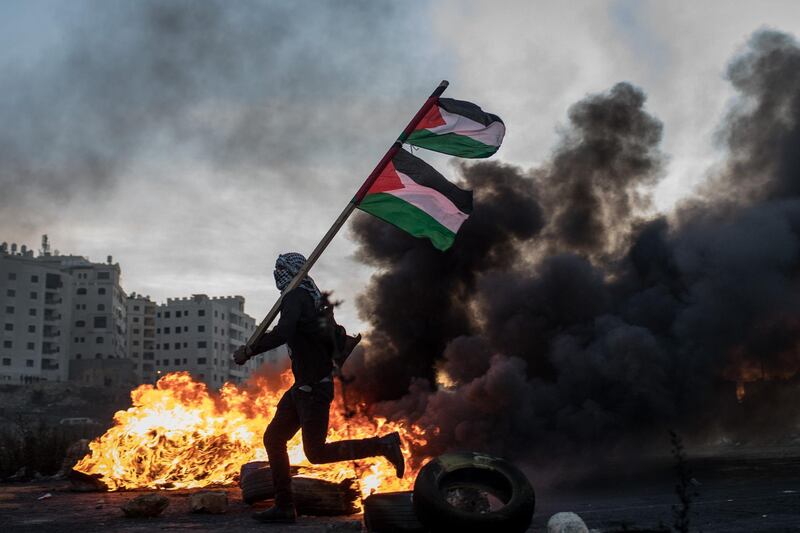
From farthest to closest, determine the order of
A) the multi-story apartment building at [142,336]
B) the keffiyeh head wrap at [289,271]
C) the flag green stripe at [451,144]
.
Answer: the multi-story apartment building at [142,336] → the flag green stripe at [451,144] → the keffiyeh head wrap at [289,271]

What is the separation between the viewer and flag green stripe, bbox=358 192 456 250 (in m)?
7.24

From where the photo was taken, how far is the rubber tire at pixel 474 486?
194 inches

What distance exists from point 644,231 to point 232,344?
3546 inches

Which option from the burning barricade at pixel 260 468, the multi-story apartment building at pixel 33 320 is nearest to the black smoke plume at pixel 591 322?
the burning barricade at pixel 260 468

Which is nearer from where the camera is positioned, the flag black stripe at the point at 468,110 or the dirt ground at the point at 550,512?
the dirt ground at the point at 550,512

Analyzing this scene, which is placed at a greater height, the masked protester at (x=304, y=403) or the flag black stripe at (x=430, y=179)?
the flag black stripe at (x=430, y=179)

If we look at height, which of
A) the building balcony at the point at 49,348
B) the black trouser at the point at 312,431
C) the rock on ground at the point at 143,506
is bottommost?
the rock on ground at the point at 143,506

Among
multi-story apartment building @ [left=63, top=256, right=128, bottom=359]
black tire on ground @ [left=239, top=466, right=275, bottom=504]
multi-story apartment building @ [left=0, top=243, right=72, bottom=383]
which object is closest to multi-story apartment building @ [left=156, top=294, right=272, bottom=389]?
multi-story apartment building @ [left=63, top=256, right=128, bottom=359]

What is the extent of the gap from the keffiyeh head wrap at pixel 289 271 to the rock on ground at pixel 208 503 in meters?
2.54

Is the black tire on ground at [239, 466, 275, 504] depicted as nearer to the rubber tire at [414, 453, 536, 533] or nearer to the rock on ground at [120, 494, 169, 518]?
the rock on ground at [120, 494, 169, 518]

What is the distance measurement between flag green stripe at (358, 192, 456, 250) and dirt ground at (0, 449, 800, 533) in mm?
2808

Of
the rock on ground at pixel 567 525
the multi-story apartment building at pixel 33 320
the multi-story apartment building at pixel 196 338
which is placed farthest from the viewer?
the multi-story apartment building at pixel 196 338

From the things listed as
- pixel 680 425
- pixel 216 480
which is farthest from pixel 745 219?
pixel 216 480

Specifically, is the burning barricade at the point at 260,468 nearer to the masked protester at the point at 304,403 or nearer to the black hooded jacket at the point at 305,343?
the masked protester at the point at 304,403
